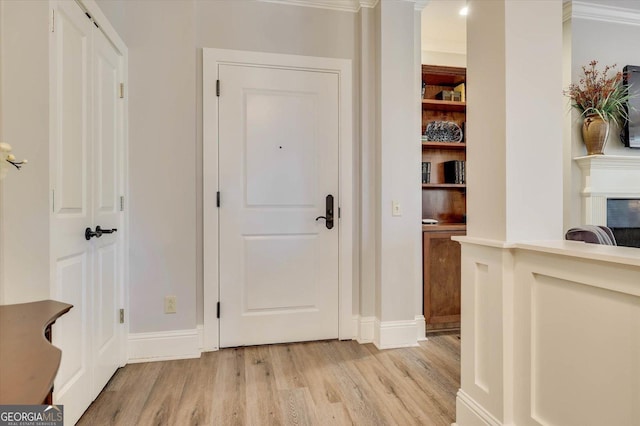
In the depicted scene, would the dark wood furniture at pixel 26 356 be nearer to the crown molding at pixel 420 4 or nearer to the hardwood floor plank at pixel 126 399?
the hardwood floor plank at pixel 126 399

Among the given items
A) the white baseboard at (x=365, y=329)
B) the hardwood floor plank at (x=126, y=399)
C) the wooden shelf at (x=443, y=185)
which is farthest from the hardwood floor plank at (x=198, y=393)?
the wooden shelf at (x=443, y=185)

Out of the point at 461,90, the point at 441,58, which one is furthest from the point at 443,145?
the point at 441,58

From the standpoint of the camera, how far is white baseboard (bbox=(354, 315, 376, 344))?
2646 mm

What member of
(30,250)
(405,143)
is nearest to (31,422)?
(30,250)

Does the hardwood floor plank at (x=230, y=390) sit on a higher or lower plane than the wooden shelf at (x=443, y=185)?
lower

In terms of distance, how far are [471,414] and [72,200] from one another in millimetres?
2059

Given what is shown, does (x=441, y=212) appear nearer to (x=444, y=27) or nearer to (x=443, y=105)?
(x=443, y=105)

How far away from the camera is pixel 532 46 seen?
1418 mm

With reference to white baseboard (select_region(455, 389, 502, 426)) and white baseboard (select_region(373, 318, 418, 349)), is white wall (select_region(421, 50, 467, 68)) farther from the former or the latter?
white baseboard (select_region(455, 389, 502, 426))

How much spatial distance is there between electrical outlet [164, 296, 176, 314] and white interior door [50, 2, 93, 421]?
1.97ft

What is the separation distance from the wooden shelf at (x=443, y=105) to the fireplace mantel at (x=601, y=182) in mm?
1157

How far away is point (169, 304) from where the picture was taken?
2.36 m

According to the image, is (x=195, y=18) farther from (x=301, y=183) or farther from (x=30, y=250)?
(x=30, y=250)

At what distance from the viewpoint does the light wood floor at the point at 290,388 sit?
1.71 m
